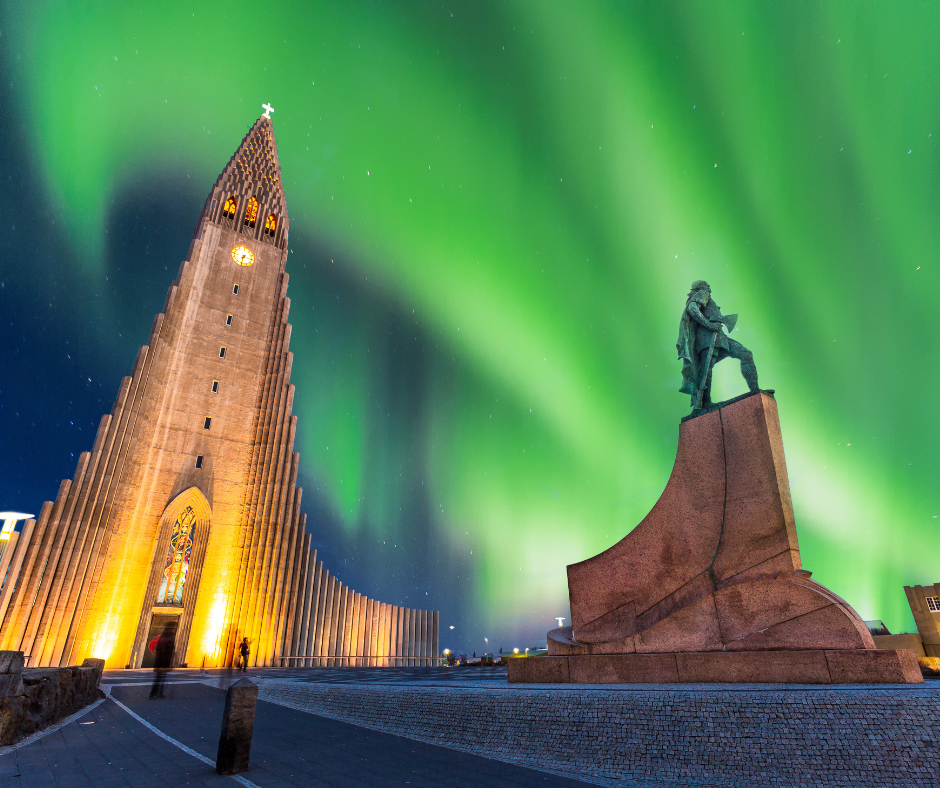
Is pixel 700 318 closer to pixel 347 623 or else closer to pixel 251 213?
pixel 347 623

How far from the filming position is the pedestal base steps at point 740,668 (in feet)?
18.2

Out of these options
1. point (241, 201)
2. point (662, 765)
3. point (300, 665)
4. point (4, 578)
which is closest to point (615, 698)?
point (662, 765)

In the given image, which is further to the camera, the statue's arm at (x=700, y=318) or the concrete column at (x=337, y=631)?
the concrete column at (x=337, y=631)

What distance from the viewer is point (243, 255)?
109 ft

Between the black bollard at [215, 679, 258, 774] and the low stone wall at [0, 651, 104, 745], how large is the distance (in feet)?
9.57

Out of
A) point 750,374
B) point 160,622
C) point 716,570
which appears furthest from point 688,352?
point 160,622

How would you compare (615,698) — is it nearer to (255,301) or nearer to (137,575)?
(137,575)

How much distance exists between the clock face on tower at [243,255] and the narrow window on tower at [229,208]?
2.88m

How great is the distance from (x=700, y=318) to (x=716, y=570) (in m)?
4.72

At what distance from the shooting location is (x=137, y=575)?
957 inches

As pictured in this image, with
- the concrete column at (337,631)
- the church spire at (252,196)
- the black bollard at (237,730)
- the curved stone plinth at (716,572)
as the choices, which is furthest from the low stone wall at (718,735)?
the church spire at (252,196)

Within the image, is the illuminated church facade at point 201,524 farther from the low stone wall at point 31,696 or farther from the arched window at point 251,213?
the low stone wall at point 31,696

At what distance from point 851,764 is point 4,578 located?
2988 cm

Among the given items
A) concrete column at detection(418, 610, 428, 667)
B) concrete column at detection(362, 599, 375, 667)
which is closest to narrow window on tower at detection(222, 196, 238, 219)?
concrete column at detection(362, 599, 375, 667)
